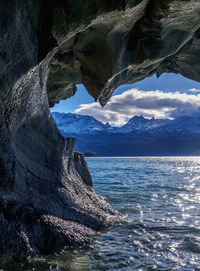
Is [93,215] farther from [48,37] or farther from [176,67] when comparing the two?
[176,67]

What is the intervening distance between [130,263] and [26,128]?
11.5 ft

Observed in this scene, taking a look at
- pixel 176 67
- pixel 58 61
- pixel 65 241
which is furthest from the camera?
pixel 176 67

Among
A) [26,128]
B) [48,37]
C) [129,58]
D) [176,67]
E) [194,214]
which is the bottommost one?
[194,214]

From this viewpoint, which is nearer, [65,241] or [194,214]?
[65,241]

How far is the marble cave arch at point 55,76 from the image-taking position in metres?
3.64

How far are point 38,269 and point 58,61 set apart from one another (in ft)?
19.3

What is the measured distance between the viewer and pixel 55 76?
28.5ft

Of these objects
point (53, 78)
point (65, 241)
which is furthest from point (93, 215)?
point (53, 78)

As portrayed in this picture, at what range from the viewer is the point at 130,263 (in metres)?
4.42

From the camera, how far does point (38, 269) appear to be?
12.8 feet

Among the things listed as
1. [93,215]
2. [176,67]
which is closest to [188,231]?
[93,215]

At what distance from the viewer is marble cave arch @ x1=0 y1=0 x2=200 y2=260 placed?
11.9ft

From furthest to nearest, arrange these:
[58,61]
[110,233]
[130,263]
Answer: [58,61], [110,233], [130,263]

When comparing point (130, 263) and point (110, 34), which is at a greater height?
point (110, 34)
